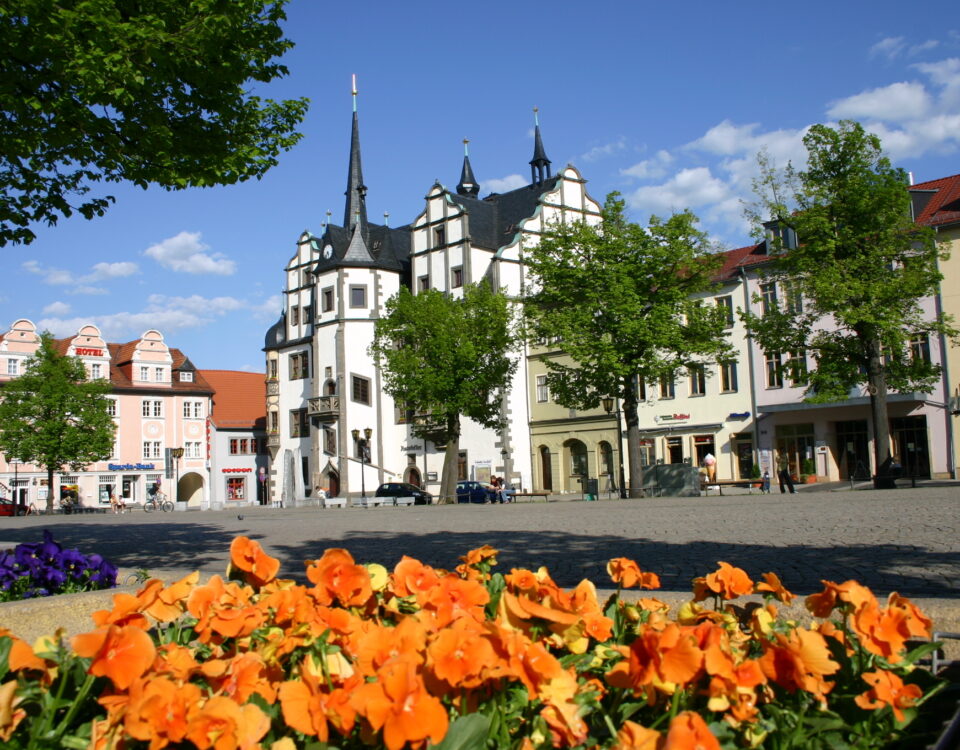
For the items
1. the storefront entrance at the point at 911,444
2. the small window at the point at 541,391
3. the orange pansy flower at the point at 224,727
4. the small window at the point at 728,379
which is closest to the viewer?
the orange pansy flower at the point at 224,727

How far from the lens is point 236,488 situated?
70.2m

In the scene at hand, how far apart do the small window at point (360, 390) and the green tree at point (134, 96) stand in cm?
4457

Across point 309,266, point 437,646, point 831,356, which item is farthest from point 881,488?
point 309,266

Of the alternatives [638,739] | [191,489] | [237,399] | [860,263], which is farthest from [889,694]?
[237,399]

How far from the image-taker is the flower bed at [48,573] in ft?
17.6

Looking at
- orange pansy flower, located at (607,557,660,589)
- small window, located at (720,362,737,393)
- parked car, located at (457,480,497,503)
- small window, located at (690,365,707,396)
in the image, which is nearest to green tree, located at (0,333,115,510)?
parked car, located at (457,480,497,503)

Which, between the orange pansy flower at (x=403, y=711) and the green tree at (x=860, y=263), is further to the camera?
the green tree at (x=860, y=263)

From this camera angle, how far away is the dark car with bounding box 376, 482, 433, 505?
44.7 m

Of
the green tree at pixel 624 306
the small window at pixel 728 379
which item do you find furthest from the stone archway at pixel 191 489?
the green tree at pixel 624 306

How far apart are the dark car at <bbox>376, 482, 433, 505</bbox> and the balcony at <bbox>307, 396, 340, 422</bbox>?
10.1 meters

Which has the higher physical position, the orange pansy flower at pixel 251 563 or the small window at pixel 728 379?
the small window at pixel 728 379

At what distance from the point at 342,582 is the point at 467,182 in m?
63.1

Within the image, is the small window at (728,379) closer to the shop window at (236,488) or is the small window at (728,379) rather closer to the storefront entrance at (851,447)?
the storefront entrance at (851,447)

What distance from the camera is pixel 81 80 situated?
8.37m
